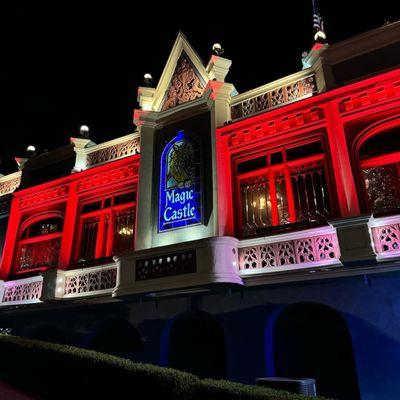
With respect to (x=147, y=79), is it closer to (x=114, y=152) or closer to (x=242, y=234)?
(x=114, y=152)

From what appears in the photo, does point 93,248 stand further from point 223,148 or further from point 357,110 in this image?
point 357,110

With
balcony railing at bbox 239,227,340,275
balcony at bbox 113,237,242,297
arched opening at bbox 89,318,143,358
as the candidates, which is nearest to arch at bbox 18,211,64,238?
arched opening at bbox 89,318,143,358

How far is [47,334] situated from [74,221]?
4589mm

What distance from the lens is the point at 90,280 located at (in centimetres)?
1226

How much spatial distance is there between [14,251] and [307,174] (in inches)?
486

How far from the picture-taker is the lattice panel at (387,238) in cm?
825

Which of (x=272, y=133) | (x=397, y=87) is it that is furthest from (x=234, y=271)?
(x=397, y=87)

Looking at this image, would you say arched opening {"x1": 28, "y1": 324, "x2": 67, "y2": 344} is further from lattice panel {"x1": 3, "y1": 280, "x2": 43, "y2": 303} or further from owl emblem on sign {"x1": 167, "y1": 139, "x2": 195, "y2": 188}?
owl emblem on sign {"x1": 167, "y1": 139, "x2": 195, "y2": 188}

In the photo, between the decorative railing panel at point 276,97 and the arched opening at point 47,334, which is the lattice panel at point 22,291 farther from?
the decorative railing panel at point 276,97

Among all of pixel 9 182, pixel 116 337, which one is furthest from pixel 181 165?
pixel 9 182

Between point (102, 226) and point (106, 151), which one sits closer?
point (102, 226)

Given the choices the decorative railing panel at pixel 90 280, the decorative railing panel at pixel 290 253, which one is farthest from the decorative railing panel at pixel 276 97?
the decorative railing panel at pixel 90 280

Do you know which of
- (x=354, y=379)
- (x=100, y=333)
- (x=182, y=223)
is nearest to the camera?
(x=354, y=379)

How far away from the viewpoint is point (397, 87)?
980 centimetres
